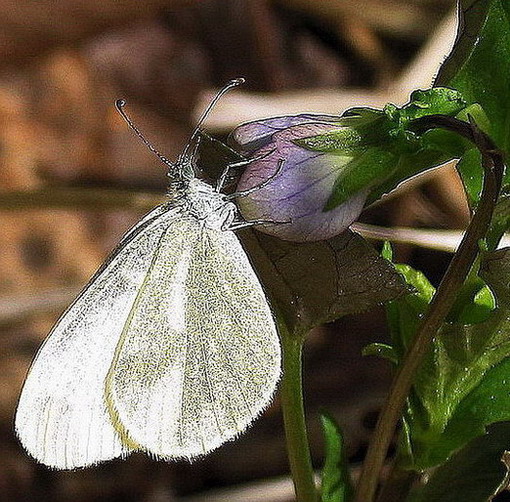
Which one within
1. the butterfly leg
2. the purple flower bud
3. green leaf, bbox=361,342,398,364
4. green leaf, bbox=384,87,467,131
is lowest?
green leaf, bbox=361,342,398,364

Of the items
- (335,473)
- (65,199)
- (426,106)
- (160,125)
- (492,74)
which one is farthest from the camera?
(160,125)

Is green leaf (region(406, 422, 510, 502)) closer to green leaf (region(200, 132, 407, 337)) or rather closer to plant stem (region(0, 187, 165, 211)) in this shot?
green leaf (region(200, 132, 407, 337))

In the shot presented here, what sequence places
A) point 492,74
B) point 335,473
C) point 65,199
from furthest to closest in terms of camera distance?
point 65,199 < point 335,473 < point 492,74

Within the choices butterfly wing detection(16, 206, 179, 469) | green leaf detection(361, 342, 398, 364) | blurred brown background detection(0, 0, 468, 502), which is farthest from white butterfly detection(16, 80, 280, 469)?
blurred brown background detection(0, 0, 468, 502)

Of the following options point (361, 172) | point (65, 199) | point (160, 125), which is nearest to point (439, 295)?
point (361, 172)

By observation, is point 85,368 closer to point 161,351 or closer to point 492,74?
point 161,351

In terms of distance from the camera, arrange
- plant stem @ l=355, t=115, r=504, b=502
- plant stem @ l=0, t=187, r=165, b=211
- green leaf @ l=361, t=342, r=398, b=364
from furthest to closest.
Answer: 1. plant stem @ l=0, t=187, r=165, b=211
2. green leaf @ l=361, t=342, r=398, b=364
3. plant stem @ l=355, t=115, r=504, b=502

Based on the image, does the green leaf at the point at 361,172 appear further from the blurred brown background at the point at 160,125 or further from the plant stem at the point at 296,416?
the blurred brown background at the point at 160,125
